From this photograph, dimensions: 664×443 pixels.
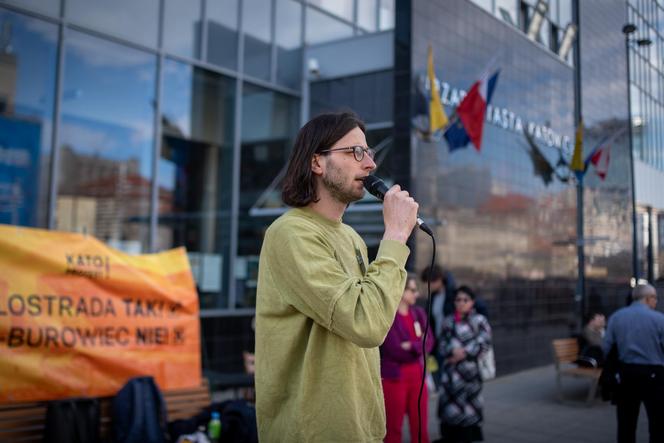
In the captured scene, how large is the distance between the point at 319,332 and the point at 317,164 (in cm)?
58

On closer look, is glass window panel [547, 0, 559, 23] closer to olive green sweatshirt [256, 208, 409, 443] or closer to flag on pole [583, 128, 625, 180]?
flag on pole [583, 128, 625, 180]

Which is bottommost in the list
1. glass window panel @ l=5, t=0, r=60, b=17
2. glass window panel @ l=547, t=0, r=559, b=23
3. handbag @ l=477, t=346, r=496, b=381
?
handbag @ l=477, t=346, r=496, b=381

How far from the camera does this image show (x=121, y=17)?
9031mm

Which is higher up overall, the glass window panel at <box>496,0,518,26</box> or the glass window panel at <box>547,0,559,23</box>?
the glass window panel at <box>547,0,559,23</box>

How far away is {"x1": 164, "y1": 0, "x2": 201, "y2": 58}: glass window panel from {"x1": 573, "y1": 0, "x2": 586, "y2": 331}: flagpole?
976 centimetres

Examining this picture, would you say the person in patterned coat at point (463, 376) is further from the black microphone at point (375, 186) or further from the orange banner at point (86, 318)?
the black microphone at point (375, 186)

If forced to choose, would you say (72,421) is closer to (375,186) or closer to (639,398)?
(375,186)

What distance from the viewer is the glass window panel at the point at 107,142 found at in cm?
863

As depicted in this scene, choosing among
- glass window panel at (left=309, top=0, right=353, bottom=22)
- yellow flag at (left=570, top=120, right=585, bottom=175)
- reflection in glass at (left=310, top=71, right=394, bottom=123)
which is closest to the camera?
reflection in glass at (left=310, top=71, right=394, bottom=123)

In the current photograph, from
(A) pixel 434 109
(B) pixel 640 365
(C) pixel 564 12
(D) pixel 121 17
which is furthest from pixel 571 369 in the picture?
(C) pixel 564 12

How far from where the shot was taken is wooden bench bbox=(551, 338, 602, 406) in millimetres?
8953

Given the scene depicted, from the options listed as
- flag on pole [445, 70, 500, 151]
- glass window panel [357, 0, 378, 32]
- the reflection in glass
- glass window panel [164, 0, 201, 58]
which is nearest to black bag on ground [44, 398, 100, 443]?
glass window panel [164, 0, 201, 58]

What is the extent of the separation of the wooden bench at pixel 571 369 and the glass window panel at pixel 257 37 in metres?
6.91

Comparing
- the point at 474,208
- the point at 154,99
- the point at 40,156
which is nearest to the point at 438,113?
the point at 474,208
